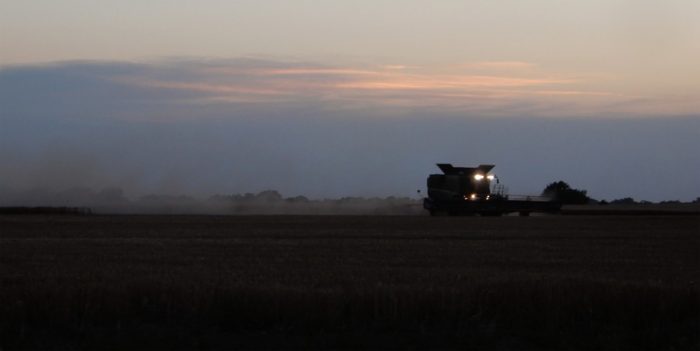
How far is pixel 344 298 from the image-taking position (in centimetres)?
1881

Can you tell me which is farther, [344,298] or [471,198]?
[471,198]

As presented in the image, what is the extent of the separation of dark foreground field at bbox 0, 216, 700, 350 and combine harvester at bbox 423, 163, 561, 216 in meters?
36.1

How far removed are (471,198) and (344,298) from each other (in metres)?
54.4

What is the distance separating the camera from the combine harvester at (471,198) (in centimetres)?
7175

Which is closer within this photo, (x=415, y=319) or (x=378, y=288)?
(x=415, y=319)

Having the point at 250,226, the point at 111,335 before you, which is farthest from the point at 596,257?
the point at 250,226

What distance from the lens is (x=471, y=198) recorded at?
7256 cm

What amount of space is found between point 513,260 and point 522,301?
1288 cm

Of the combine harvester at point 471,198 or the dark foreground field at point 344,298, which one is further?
the combine harvester at point 471,198

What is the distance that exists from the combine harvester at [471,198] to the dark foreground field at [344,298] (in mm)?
36058

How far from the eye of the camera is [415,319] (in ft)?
58.1

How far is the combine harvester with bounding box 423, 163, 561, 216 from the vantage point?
7175 cm

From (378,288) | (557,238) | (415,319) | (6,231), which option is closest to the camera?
(415,319)

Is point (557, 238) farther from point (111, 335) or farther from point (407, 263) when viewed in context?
point (111, 335)
